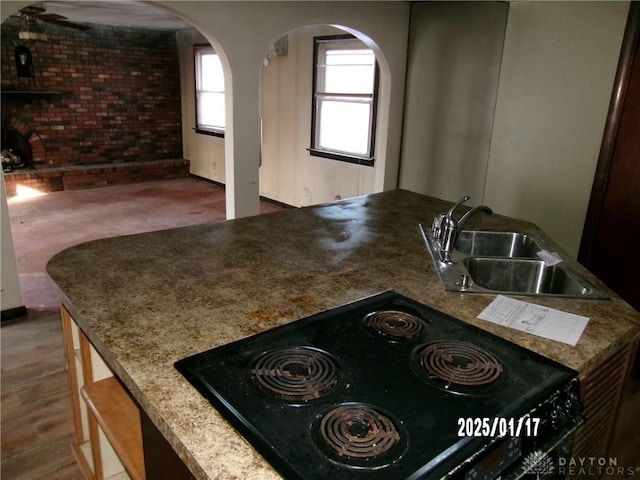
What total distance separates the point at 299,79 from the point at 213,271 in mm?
4478

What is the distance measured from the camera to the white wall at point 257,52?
3.26m

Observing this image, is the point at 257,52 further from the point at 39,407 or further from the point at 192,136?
the point at 192,136

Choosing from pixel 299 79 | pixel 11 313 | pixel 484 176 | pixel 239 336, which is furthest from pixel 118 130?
pixel 239 336

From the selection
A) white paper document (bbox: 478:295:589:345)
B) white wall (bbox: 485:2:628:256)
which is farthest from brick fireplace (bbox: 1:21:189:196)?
white paper document (bbox: 478:295:589:345)

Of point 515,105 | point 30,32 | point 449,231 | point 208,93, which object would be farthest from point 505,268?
point 208,93

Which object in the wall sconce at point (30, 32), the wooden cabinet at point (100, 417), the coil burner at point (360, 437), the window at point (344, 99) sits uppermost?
the wall sconce at point (30, 32)

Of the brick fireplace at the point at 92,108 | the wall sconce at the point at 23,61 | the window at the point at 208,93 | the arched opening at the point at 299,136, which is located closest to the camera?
the arched opening at the point at 299,136

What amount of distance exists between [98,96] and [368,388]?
24.8 feet

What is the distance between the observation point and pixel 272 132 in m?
6.29

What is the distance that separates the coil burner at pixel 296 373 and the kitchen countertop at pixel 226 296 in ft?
0.45

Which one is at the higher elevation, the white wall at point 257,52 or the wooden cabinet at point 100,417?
the white wall at point 257,52

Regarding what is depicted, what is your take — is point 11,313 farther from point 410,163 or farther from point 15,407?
point 410,163

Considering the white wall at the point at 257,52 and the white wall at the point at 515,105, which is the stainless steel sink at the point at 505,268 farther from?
the white wall at the point at 257,52

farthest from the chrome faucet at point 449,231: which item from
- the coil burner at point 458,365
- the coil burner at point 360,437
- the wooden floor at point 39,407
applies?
the wooden floor at point 39,407
